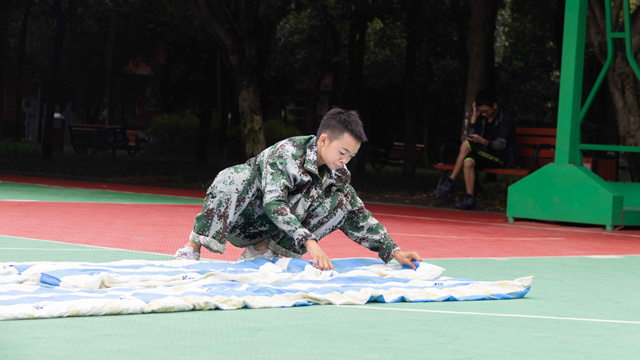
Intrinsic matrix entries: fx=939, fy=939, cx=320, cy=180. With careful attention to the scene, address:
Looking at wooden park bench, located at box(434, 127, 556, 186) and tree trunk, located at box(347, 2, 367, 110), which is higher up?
tree trunk, located at box(347, 2, 367, 110)

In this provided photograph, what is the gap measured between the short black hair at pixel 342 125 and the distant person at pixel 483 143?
865 cm

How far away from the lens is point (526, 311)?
4.99 meters

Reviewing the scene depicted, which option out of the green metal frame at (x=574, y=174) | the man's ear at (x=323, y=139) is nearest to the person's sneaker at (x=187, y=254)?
the man's ear at (x=323, y=139)

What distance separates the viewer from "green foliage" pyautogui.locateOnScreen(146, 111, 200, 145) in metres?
38.2

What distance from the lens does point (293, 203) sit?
227 inches

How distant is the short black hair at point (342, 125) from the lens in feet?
18.1

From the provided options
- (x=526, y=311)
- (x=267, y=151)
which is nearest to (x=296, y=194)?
Answer: (x=267, y=151)

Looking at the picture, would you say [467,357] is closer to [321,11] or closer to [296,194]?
[296,194]

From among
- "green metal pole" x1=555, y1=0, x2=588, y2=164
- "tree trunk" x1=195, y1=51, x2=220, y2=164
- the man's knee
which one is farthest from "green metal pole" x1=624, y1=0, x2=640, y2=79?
"tree trunk" x1=195, y1=51, x2=220, y2=164

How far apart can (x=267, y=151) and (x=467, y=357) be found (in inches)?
99.9

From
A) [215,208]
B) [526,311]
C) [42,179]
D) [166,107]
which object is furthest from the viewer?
[166,107]

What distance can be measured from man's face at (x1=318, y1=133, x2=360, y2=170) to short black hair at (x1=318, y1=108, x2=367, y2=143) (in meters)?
0.02

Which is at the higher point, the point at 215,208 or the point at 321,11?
the point at 321,11

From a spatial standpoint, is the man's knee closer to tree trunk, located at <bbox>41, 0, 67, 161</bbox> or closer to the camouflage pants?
the camouflage pants
